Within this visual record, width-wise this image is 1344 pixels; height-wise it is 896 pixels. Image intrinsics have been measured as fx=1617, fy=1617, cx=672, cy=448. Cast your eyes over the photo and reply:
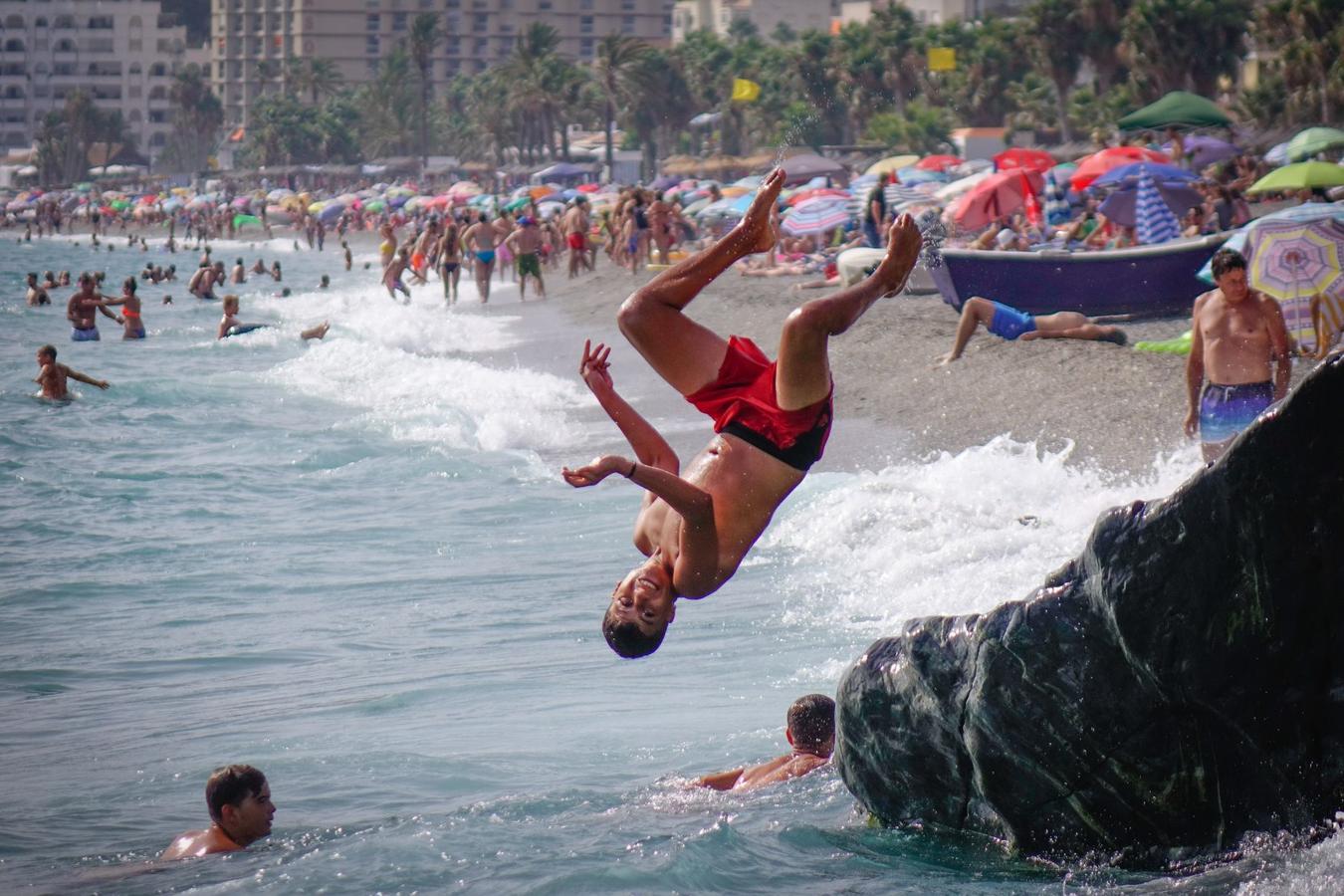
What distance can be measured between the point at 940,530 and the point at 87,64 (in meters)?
154

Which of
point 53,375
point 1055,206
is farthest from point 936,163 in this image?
point 53,375

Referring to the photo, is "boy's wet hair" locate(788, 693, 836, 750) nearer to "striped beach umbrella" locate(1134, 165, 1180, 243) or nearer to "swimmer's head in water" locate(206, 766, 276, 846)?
"swimmer's head in water" locate(206, 766, 276, 846)

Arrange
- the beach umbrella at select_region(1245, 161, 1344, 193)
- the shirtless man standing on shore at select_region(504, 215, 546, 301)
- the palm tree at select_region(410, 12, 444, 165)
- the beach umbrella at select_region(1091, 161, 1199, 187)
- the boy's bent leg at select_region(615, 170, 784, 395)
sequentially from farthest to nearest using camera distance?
the palm tree at select_region(410, 12, 444, 165) → the shirtless man standing on shore at select_region(504, 215, 546, 301) → the beach umbrella at select_region(1091, 161, 1199, 187) → the beach umbrella at select_region(1245, 161, 1344, 193) → the boy's bent leg at select_region(615, 170, 784, 395)

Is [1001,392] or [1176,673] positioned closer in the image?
[1176,673]

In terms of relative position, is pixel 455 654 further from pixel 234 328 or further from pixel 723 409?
pixel 234 328

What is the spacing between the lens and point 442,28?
Result: 461 feet

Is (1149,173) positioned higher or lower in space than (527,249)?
higher

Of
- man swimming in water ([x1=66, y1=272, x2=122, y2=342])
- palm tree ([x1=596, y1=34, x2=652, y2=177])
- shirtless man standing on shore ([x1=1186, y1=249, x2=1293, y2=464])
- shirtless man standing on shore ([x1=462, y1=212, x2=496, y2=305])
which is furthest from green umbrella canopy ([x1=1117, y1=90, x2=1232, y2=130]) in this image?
palm tree ([x1=596, y1=34, x2=652, y2=177])

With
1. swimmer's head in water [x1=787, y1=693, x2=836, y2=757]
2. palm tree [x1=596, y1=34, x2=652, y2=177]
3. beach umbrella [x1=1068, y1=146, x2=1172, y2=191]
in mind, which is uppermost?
palm tree [x1=596, y1=34, x2=652, y2=177]

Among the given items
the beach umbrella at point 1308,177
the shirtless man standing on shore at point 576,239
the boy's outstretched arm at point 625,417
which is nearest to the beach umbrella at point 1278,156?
the beach umbrella at point 1308,177

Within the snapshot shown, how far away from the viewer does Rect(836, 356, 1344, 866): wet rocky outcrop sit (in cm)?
442

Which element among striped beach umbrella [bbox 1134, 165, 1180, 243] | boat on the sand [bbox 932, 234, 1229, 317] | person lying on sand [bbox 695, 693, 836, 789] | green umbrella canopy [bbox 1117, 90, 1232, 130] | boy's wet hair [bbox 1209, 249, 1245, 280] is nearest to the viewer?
person lying on sand [bbox 695, 693, 836, 789]

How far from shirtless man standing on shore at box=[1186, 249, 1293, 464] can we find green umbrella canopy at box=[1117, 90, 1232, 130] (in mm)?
17806

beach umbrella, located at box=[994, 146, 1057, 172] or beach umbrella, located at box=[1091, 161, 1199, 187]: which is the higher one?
beach umbrella, located at box=[994, 146, 1057, 172]
